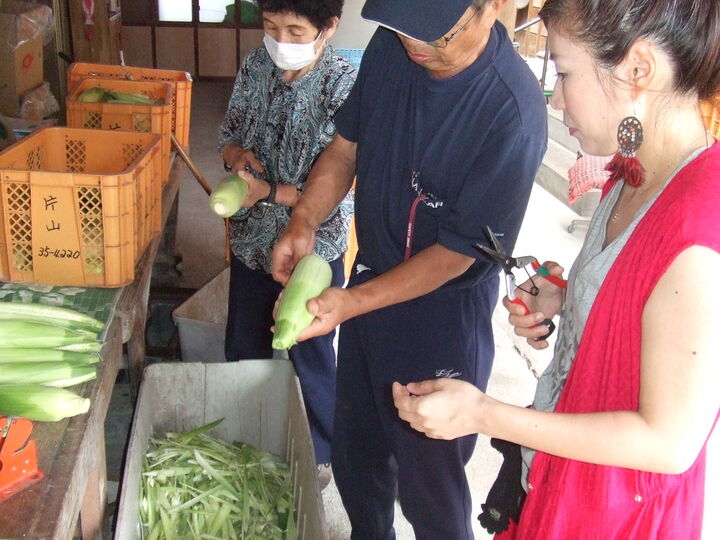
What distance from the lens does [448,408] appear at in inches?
51.0

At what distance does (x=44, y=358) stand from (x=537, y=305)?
118 centimetres

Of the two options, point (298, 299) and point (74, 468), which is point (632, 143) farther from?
point (74, 468)

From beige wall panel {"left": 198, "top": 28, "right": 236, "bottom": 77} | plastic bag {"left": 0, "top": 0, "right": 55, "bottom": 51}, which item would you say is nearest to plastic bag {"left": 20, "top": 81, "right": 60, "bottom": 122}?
plastic bag {"left": 0, "top": 0, "right": 55, "bottom": 51}

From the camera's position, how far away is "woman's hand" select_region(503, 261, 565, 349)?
1671 millimetres

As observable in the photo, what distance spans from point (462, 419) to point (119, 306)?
112cm

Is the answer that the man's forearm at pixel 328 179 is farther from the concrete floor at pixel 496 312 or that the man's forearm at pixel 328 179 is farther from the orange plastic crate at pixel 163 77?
the orange plastic crate at pixel 163 77

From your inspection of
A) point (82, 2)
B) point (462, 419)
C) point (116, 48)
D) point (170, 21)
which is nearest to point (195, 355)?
point (462, 419)

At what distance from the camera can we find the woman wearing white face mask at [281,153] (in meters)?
2.53

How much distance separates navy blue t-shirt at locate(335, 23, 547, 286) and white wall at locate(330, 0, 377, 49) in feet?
10.5

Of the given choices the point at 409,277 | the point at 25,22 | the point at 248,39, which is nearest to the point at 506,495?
the point at 409,277

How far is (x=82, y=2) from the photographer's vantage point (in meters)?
7.07

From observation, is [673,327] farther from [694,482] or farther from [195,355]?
[195,355]

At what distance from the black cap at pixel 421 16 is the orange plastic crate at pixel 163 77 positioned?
2.18m

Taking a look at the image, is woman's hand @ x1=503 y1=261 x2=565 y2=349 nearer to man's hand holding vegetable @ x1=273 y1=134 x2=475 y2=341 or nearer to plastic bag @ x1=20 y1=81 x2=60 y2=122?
man's hand holding vegetable @ x1=273 y1=134 x2=475 y2=341
